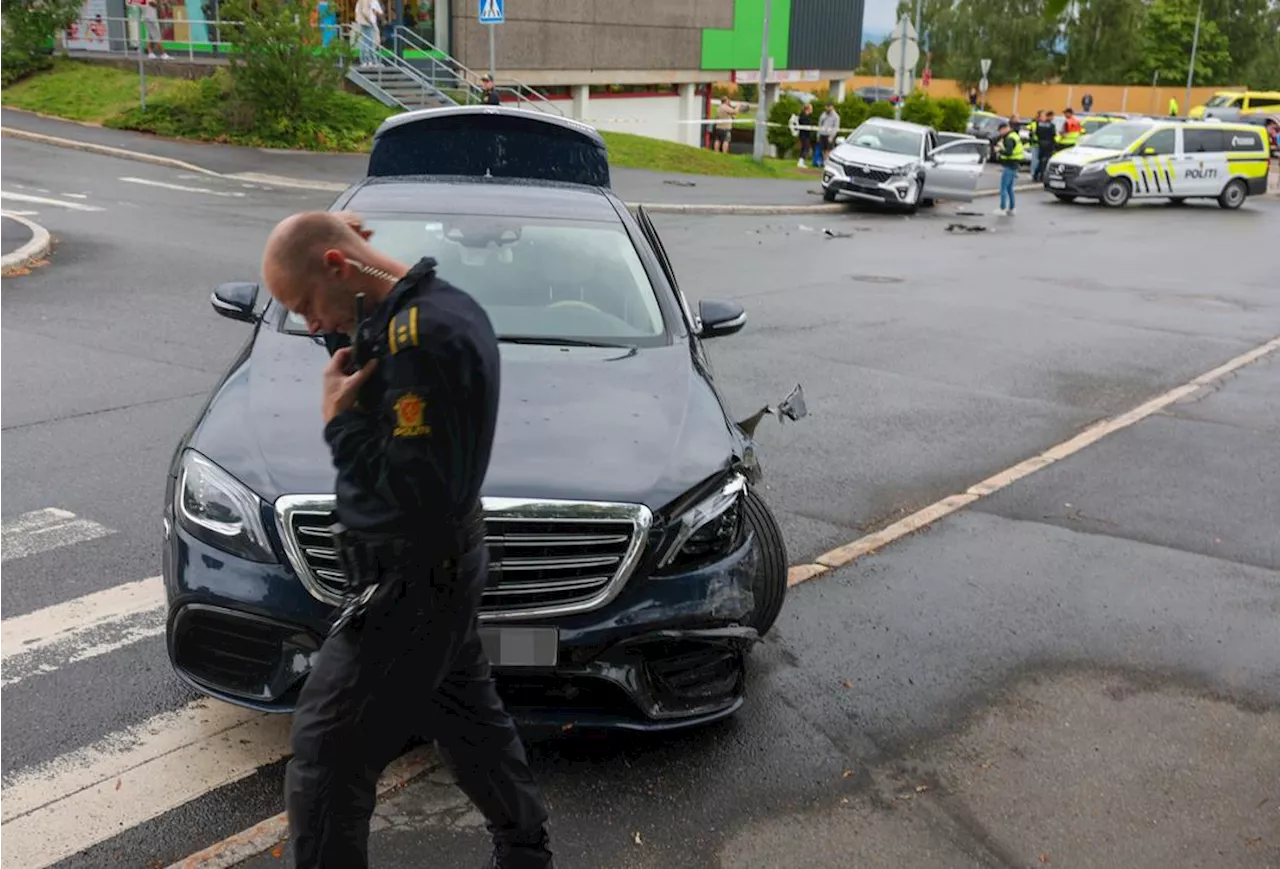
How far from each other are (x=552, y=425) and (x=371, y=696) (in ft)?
5.43

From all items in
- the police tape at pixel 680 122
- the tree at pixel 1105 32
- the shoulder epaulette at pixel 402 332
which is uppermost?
the tree at pixel 1105 32

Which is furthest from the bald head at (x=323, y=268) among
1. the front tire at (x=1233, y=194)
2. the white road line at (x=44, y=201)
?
the front tire at (x=1233, y=194)

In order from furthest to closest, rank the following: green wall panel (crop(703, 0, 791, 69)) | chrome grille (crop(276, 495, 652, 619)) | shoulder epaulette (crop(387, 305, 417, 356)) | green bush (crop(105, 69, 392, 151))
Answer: green wall panel (crop(703, 0, 791, 69)), green bush (crop(105, 69, 392, 151)), chrome grille (crop(276, 495, 652, 619)), shoulder epaulette (crop(387, 305, 417, 356))

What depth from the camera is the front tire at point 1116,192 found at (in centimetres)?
2967

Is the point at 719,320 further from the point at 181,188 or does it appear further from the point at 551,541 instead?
the point at 181,188

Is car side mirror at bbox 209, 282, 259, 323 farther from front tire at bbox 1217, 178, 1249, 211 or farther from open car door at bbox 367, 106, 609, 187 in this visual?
front tire at bbox 1217, 178, 1249, 211

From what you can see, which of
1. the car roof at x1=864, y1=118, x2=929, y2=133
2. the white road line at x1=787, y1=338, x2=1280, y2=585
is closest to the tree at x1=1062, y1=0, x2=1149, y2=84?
the white road line at x1=787, y1=338, x2=1280, y2=585

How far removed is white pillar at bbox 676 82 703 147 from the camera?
151 feet

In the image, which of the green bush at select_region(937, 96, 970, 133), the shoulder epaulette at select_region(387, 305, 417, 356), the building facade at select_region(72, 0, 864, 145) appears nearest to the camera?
the shoulder epaulette at select_region(387, 305, 417, 356)

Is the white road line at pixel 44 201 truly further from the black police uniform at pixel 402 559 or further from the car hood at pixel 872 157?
the black police uniform at pixel 402 559

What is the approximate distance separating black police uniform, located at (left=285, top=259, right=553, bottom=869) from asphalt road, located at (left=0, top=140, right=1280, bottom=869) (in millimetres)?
793

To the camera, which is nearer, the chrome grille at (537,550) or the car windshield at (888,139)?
the chrome grille at (537,550)

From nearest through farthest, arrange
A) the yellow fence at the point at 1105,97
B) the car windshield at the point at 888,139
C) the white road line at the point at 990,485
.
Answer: the white road line at the point at 990,485, the car windshield at the point at 888,139, the yellow fence at the point at 1105,97

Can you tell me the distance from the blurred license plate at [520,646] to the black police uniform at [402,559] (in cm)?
66
